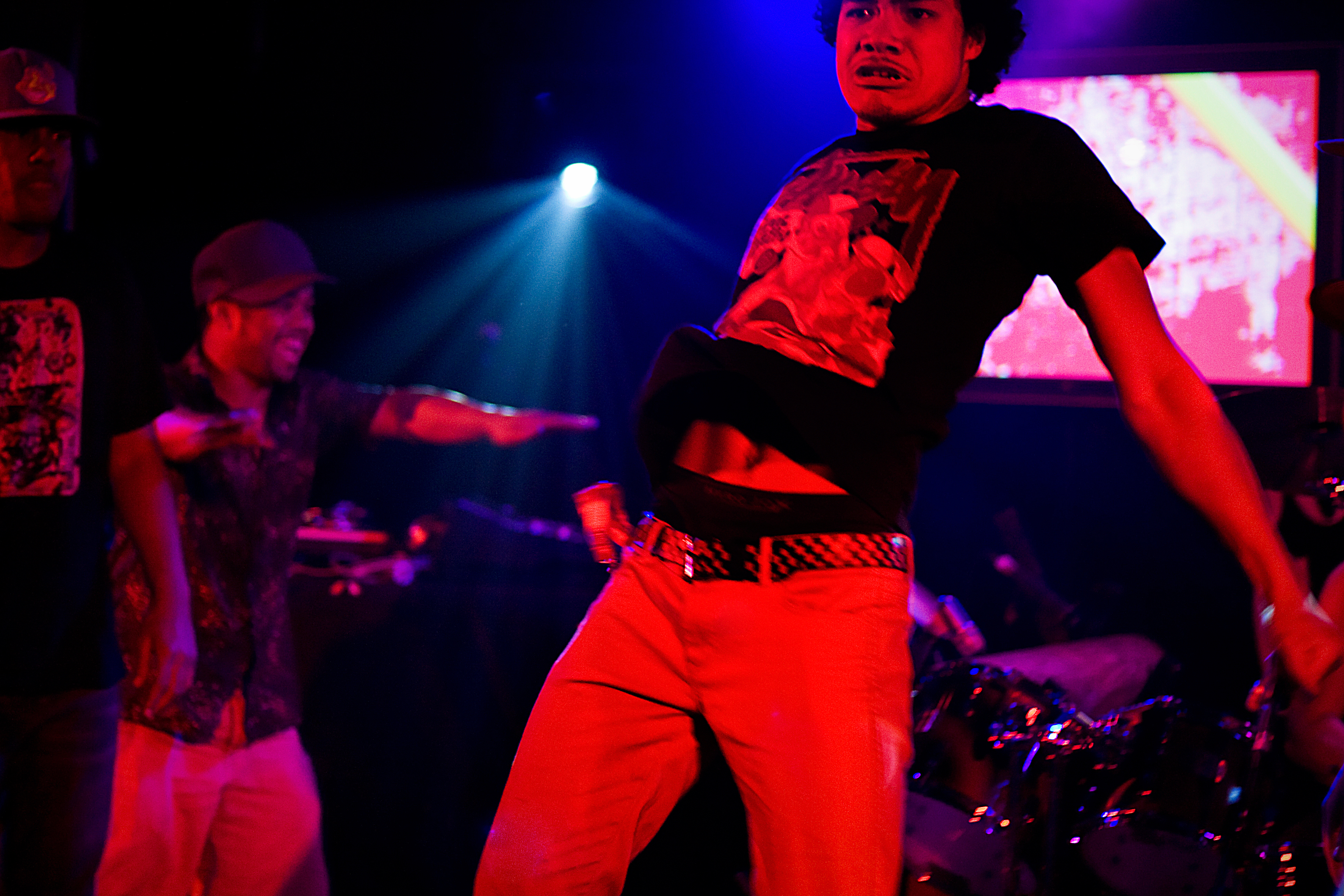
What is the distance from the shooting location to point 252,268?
2977 mm

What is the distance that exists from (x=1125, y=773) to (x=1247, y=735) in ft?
1.11

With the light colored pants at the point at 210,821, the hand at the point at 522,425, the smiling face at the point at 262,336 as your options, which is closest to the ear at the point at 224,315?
the smiling face at the point at 262,336

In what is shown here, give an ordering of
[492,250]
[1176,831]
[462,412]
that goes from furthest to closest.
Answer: [492,250], [462,412], [1176,831]

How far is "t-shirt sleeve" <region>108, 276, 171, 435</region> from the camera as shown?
8.51 ft

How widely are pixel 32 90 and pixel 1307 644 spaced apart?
287 centimetres

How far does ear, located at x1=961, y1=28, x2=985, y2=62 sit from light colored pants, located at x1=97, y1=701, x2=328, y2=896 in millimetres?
2220

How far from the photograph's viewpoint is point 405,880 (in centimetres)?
381

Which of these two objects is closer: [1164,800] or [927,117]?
[927,117]

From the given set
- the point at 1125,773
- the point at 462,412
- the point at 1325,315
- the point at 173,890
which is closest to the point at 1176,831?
the point at 1125,773

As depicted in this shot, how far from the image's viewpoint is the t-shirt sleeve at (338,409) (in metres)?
3.02

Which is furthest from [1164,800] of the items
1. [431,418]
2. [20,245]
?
[20,245]

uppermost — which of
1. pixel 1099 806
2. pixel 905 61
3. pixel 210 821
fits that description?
pixel 905 61

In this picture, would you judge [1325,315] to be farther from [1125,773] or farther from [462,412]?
[462,412]

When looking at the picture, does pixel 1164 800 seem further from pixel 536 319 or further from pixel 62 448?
pixel 536 319
